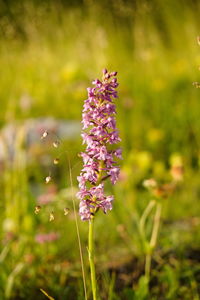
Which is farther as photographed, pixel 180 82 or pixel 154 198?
pixel 180 82

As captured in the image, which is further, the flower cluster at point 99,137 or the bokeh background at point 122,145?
the bokeh background at point 122,145

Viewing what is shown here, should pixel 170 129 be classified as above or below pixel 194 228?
above

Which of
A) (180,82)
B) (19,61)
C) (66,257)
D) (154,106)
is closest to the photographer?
(66,257)

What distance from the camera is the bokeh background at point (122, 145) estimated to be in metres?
1.93

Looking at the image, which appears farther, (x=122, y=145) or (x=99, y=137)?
(x=122, y=145)

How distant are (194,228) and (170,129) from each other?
1.65 m

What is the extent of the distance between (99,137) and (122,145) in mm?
2761

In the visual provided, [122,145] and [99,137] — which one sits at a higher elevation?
[122,145]

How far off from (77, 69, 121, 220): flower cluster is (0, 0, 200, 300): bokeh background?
113mm

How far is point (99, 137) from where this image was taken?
108cm

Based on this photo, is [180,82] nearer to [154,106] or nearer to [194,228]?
[154,106]

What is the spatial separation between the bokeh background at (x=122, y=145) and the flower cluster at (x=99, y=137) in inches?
4.4

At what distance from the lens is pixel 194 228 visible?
239 centimetres

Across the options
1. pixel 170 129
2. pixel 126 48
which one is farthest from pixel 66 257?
pixel 126 48
